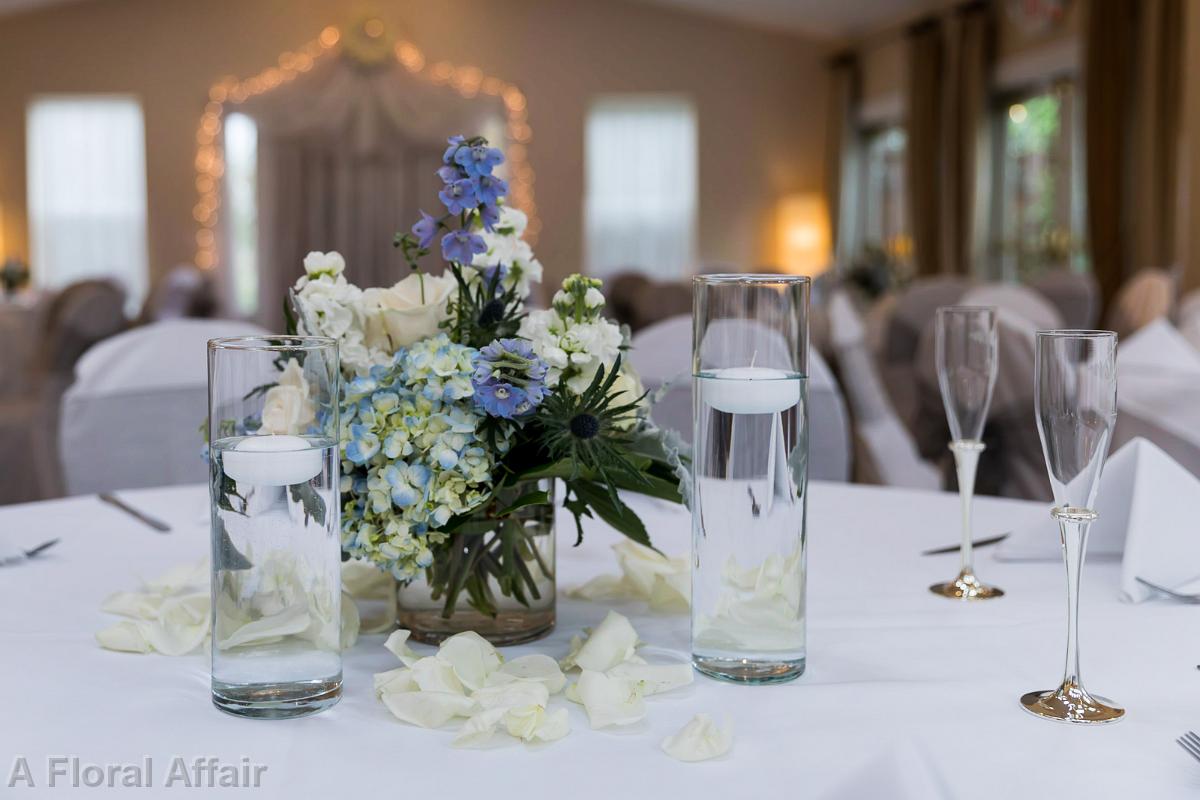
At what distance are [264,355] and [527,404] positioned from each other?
19cm

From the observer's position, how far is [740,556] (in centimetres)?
85

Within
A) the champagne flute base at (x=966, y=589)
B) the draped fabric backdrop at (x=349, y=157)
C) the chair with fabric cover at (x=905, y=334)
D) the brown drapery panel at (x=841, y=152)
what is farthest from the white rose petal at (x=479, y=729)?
the brown drapery panel at (x=841, y=152)

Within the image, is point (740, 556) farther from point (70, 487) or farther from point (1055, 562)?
point (70, 487)

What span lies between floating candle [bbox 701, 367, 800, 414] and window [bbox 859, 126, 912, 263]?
31.6ft

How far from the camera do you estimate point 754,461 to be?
2.77 feet

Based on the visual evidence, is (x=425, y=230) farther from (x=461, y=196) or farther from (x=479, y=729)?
(x=479, y=729)

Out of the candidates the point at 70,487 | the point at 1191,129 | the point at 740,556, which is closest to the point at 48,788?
the point at 740,556

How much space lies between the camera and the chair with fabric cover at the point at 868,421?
3.10 m

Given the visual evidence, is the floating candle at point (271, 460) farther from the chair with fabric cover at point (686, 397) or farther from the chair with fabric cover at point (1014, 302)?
the chair with fabric cover at point (1014, 302)

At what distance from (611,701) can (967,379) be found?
556 mm

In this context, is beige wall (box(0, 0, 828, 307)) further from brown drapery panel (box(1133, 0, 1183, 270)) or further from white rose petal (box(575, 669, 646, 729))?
white rose petal (box(575, 669, 646, 729))

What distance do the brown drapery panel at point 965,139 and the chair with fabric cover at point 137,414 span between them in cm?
764

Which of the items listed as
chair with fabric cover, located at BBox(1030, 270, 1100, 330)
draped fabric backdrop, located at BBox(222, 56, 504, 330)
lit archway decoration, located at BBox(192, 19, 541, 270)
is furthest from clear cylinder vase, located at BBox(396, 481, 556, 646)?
lit archway decoration, located at BBox(192, 19, 541, 270)

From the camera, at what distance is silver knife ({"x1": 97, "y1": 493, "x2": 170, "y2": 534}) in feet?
4.62
